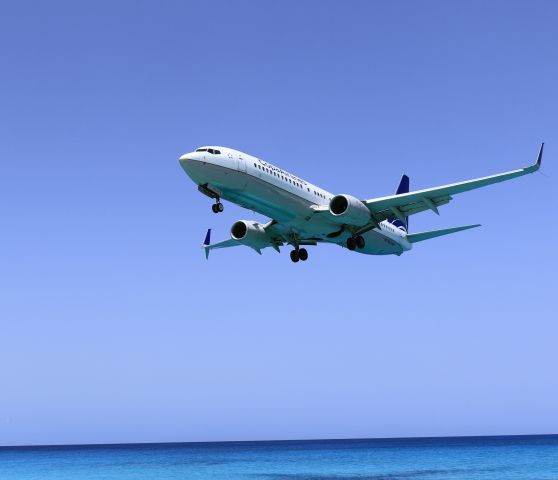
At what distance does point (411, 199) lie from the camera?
1821 inches

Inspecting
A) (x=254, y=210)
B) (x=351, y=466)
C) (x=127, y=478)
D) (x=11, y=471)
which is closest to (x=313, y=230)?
(x=254, y=210)

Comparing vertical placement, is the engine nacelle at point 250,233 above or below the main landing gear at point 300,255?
above

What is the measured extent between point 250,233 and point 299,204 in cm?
648

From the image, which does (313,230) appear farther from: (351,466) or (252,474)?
(351,466)

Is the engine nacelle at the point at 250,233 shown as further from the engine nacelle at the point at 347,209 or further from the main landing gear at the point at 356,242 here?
the engine nacelle at the point at 347,209

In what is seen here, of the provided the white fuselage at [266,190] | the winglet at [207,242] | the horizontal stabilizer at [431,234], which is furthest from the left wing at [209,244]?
the horizontal stabilizer at [431,234]

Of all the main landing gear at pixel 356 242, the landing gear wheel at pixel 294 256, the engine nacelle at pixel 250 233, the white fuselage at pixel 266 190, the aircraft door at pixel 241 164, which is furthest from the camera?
the landing gear wheel at pixel 294 256

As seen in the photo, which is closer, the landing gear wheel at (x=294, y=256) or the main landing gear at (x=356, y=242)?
the main landing gear at (x=356, y=242)

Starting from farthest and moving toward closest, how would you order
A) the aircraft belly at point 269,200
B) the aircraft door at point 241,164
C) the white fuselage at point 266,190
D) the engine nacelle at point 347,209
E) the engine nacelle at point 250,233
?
the engine nacelle at point 250,233
the engine nacelle at point 347,209
the aircraft belly at point 269,200
the aircraft door at point 241,164
the white fuselage at point 266,190

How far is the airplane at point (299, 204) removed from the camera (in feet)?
135

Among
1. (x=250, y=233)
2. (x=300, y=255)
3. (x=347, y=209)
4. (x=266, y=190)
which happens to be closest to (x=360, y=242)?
(x=300, y=255)

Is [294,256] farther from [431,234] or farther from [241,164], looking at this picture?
[241,164]

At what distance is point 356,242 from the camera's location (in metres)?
49.8

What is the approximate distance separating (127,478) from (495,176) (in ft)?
386
